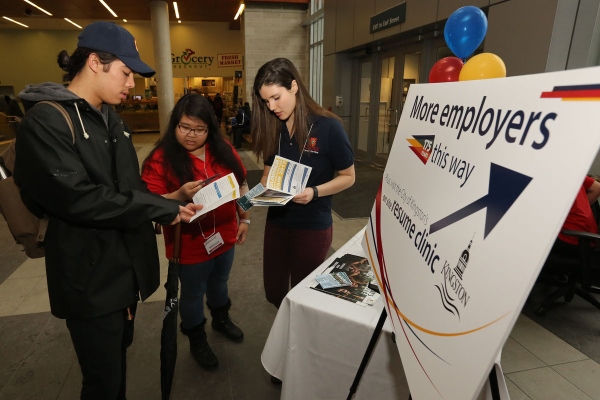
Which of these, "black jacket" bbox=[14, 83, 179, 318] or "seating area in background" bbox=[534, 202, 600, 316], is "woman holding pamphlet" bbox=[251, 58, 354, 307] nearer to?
"black jacket" bbox=[14, 83, 179, 318]

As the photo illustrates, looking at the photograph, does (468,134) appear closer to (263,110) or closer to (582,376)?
(263,110)

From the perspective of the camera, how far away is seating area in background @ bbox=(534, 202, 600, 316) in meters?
2.29

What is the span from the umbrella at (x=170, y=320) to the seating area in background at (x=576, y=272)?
2.17 metres

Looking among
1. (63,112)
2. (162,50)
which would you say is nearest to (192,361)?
(63,112)

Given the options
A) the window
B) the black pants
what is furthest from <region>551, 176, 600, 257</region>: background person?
the window

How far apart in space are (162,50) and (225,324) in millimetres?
10140

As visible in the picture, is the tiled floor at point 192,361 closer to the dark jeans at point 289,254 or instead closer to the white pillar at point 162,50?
the dark jeans at point 289,254

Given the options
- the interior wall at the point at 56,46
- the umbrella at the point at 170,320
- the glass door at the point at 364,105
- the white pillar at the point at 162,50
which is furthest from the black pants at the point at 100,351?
the interior wall at the point at 56,46

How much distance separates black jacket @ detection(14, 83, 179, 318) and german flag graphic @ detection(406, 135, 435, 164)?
870 mm

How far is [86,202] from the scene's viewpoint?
1.12m

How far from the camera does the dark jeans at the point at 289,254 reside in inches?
72.7

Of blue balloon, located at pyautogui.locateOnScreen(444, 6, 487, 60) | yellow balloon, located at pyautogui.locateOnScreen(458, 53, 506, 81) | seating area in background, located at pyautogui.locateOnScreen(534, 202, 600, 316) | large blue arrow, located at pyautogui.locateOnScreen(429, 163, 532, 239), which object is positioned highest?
blue balloon, located at pyautogui.locateOnScreen(444, 6, 487, 60)

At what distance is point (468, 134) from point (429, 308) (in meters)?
0.39

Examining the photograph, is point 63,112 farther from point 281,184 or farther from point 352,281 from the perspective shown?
point 352,281
